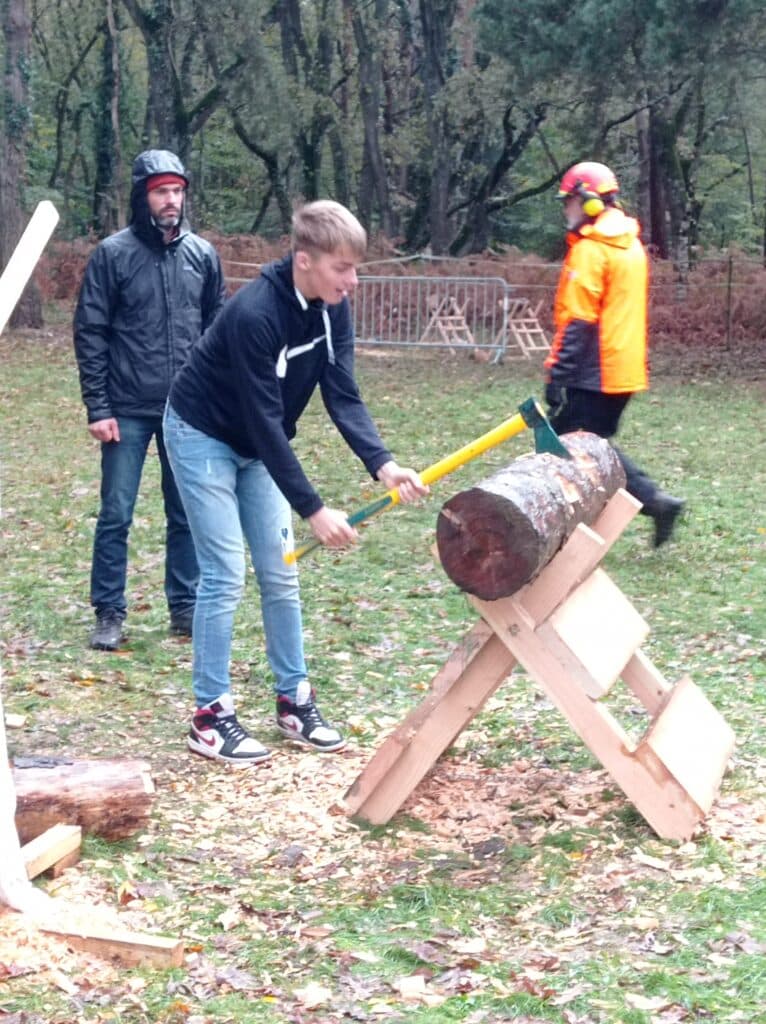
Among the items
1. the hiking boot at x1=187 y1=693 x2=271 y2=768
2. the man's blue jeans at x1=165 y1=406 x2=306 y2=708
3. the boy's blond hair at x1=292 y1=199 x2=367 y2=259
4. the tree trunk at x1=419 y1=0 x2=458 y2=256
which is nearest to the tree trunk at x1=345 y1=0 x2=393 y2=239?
the tree trunk at x1=419 y1=0 x2=458 y2=256

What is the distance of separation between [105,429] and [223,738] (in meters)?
1.86

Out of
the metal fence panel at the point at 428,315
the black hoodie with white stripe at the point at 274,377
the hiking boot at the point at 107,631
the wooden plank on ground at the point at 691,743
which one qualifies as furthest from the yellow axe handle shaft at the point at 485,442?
the metal fence panel at the point at 428,315

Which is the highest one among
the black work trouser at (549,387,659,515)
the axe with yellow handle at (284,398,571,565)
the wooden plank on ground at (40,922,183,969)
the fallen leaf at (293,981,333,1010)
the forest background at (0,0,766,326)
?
the forest background at (0,0,766,326)

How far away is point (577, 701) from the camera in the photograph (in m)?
4.16

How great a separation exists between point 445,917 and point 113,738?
1.88 metres

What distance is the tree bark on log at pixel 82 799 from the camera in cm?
417

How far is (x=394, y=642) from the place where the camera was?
664 centimetres

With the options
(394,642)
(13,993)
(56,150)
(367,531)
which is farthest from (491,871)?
(56,150)

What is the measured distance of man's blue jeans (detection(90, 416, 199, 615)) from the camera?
20.9 feet

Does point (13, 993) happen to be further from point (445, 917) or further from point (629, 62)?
point (629, 62)

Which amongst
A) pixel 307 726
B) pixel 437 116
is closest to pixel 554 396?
pixel 307 726

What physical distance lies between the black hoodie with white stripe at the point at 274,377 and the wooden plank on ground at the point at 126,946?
1.46 metres

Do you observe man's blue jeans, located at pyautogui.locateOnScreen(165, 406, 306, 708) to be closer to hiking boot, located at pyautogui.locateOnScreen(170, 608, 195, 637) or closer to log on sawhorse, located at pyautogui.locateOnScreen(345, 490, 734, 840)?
log on sawhorse, located at pyautogui.locateOnScreen(345, 490, 734, 840)

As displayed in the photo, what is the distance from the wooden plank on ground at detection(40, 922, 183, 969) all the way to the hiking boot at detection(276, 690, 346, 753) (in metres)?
1.55
